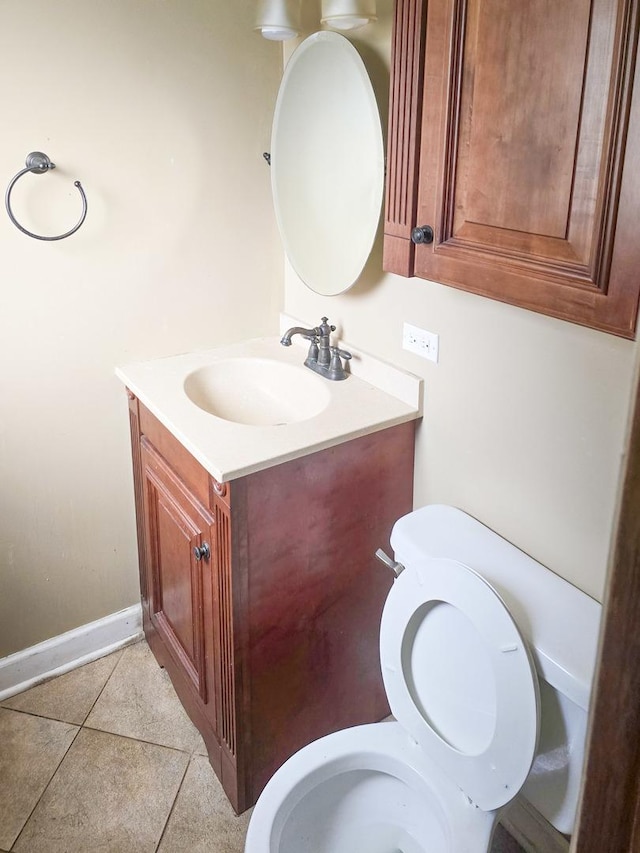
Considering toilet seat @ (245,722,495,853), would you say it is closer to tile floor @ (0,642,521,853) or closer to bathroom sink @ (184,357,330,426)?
tile floor @ (0,642,521,853)

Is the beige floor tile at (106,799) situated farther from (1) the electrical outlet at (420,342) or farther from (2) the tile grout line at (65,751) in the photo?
(1) the electrical outlet at (420,342)

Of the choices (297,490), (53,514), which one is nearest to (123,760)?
(53,514)

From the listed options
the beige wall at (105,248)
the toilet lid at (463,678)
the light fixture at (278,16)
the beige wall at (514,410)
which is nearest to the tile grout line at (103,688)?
the beige wall at (105,248)

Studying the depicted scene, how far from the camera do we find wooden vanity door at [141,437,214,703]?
1.63 metres

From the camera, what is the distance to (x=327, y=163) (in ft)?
5.72

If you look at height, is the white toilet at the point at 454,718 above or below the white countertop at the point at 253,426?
below

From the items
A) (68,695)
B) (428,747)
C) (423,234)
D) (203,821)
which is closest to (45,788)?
(68,695)

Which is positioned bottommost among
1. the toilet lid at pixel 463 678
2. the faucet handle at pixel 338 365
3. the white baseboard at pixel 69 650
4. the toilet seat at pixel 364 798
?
the white baseboard at pixel 69 650

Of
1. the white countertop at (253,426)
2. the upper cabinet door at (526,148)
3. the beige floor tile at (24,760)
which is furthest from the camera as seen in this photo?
the beige floor tile at (24,760)

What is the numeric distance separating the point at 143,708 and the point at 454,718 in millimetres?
1013

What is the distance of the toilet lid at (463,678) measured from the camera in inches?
45.7

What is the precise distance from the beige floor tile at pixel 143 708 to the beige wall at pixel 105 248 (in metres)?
0.20

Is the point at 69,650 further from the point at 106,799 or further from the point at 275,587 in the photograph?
the point at 275,587

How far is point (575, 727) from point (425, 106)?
105cm
